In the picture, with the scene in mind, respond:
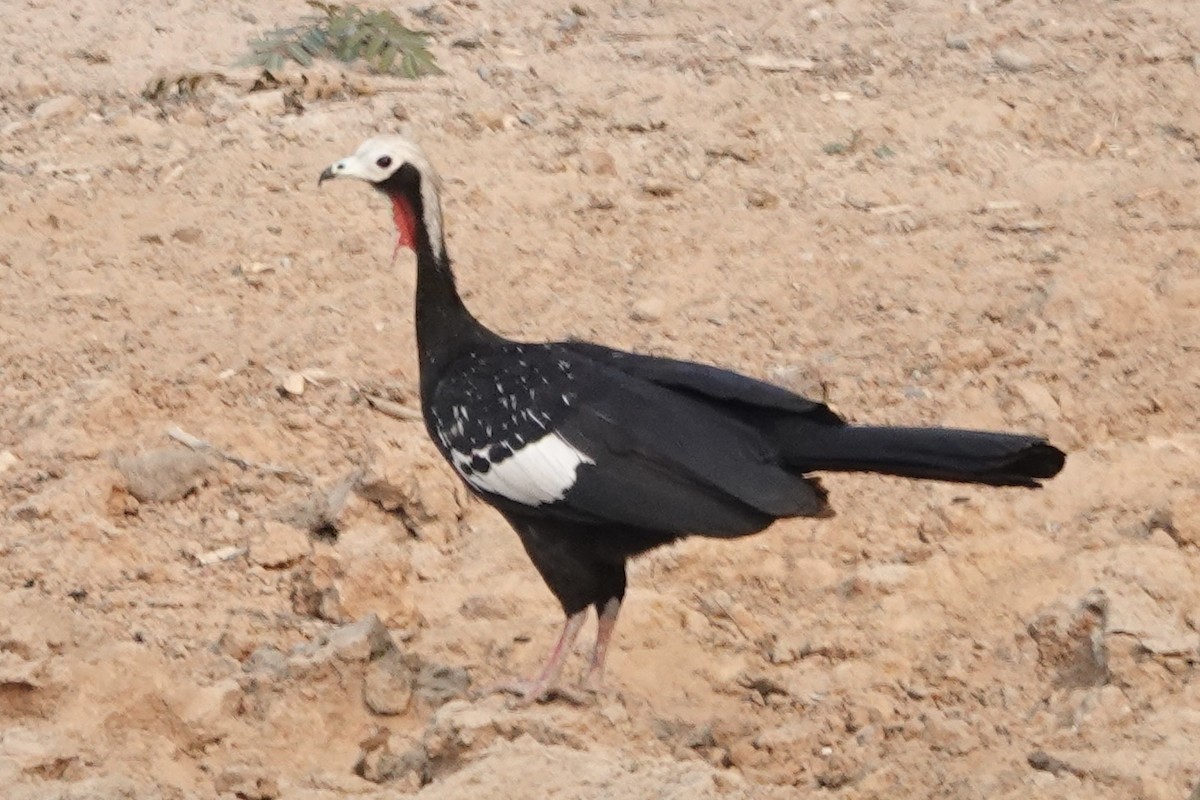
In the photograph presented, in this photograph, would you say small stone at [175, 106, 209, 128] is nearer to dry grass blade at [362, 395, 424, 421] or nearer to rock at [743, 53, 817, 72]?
dry grass blade at [362, 395, 424, 421]

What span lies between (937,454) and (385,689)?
159 cm

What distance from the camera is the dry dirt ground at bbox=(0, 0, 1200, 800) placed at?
191 inches

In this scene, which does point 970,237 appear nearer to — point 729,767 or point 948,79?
point 948,79

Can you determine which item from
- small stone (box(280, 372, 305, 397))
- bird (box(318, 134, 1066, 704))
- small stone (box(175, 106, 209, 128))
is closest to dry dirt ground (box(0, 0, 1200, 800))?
small stone (box(280, 372, 305, 397))

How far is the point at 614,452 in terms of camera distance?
16.4ft

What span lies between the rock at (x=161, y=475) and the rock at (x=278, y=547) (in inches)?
15.6

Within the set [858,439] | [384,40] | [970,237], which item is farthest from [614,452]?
[384,40]

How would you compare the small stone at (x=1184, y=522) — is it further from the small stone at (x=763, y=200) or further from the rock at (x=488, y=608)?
the small stone at (x=763, y=200)

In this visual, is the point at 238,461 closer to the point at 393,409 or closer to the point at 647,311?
the point at 393,409

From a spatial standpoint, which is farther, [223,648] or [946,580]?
[946,580]

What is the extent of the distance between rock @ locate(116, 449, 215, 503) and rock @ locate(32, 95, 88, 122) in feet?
9.85

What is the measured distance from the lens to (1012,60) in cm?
967

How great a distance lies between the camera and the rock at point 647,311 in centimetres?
741

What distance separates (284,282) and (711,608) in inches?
104
